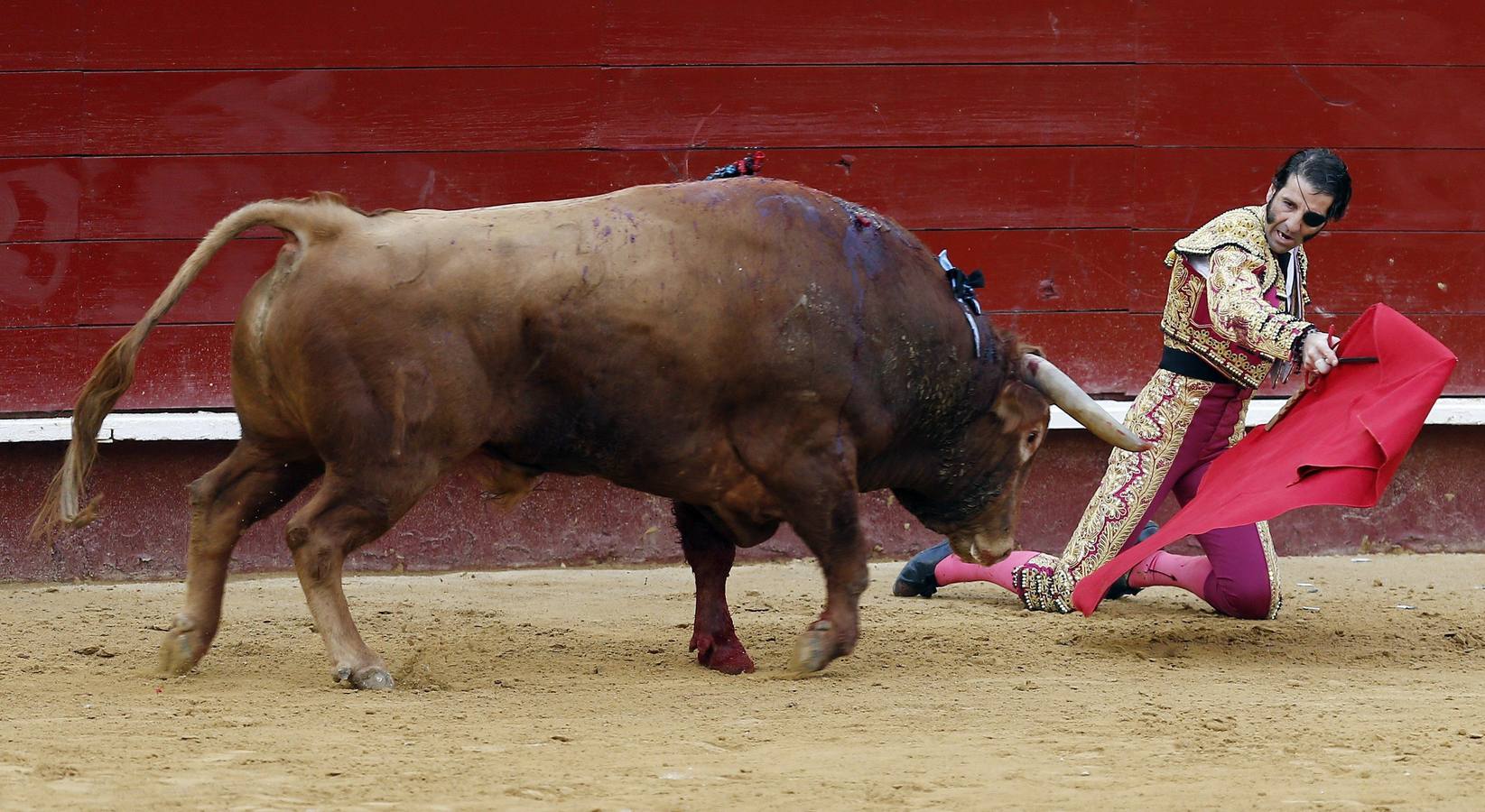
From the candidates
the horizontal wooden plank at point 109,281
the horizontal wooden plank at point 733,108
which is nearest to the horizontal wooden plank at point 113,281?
the horizontal wooden plank at point 109,281

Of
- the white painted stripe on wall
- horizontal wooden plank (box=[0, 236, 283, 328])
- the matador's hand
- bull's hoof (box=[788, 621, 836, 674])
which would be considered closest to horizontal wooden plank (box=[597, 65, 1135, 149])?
the white painted stripe on wall

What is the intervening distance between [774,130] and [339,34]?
151 cm

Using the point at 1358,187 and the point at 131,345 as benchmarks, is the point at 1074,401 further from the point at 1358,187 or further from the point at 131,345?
the point at 1358,187

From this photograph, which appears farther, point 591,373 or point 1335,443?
point 1335,443

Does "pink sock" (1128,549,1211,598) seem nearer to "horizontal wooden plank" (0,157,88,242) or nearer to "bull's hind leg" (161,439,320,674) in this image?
"bull's hind leg" (161,439,320,674)

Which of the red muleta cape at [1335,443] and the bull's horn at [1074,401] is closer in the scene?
the red muleta cape at [1335,443]

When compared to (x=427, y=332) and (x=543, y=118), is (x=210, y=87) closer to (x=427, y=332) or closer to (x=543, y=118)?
(x=543, y=118)

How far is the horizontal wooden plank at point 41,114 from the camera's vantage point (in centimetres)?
574

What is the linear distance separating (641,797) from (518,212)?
5.30ft

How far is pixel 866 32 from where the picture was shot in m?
6.08

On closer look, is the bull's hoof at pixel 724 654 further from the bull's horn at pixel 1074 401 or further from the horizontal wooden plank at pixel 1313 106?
the horizontal wooden plank at pixel 1313 106

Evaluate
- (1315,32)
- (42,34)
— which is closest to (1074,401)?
(1315,32)

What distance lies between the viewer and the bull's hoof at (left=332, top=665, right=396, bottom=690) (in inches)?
152

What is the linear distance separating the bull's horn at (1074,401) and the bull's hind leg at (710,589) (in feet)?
2.63
